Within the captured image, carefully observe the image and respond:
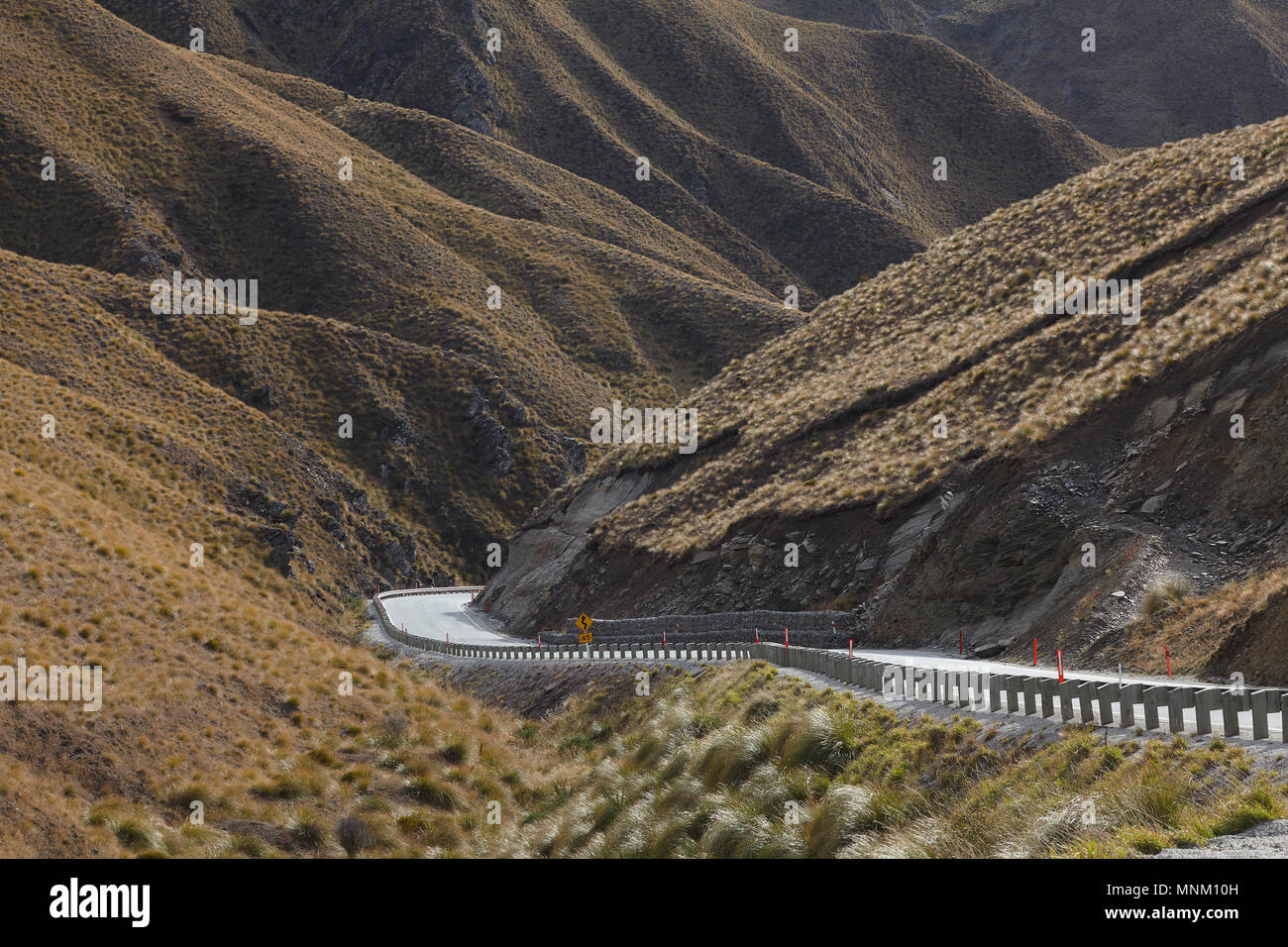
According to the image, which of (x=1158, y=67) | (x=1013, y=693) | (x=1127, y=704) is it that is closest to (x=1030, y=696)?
(x=1013, y=693)

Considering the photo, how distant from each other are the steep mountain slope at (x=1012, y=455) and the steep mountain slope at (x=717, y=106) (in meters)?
71.9

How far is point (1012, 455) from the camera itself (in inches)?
1128

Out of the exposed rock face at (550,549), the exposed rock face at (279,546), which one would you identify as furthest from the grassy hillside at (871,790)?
the exposed rock face at (279,546)

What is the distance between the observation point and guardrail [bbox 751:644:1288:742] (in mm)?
11374

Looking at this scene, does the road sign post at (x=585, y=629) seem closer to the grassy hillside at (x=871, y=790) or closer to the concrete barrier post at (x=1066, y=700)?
the grassy hillside at (x=871, y=790)

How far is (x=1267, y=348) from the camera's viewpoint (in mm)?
24906

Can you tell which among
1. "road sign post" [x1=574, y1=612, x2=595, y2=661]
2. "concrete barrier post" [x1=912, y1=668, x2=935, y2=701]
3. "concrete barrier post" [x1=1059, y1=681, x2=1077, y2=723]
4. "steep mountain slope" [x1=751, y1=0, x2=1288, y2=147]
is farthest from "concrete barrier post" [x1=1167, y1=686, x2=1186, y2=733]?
"steep mountain slope" [x1=751, y1=0, x2=1288, y2=147]

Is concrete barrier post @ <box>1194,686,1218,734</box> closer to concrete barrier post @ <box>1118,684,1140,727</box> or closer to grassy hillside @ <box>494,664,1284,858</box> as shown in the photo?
grassy hillside @ <box>494,664,1284,858</box>

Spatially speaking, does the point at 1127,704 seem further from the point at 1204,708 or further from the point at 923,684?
the point at 923,684

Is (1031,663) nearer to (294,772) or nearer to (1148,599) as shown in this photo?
(1148,599)

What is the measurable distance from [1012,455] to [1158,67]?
174 meters

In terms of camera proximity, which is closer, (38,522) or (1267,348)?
(1267,348)
